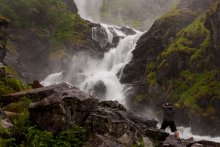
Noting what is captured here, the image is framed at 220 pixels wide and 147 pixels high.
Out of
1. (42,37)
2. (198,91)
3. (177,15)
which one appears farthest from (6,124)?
(42,37)

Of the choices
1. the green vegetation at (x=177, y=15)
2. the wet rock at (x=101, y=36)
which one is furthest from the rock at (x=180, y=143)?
the wet rock at (x=101, y=36)

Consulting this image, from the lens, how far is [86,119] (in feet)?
61.1

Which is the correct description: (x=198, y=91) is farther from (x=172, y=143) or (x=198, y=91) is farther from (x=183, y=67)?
(x=172, y=143)

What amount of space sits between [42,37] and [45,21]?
588 cm

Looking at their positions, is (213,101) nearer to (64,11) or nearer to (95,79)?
(95,79)

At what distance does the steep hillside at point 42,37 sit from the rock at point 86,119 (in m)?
56.4

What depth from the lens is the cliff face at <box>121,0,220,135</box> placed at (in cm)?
5250

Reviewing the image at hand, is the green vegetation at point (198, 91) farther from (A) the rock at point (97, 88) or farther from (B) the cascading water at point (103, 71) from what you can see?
(A) the rock at point (97, 88)

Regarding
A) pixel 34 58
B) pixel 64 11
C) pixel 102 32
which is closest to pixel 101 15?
pixel 64 11

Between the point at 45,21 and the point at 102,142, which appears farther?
the point at 45,21

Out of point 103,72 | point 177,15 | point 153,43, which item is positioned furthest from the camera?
point 103,72

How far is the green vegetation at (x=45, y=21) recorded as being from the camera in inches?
3255

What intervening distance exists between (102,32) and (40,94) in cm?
6604

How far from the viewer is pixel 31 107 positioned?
17.4 meters
